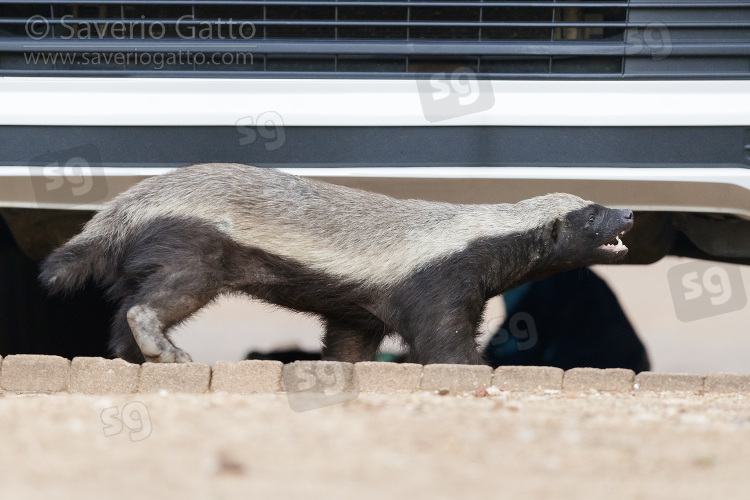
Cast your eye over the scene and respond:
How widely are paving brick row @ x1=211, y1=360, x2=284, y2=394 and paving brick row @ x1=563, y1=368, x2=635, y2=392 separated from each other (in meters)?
1.40

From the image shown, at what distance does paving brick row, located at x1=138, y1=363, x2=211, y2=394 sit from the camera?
14.9 ft

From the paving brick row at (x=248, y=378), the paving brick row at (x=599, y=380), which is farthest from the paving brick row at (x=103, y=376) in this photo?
the paving brick row at (x=599, y=380)

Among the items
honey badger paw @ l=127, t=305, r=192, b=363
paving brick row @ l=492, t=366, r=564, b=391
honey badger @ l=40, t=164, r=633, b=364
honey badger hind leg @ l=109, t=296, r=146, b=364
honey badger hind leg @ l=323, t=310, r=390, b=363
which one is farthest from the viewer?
honey badger hind leg @ l=323, t=310, r=390, b=363

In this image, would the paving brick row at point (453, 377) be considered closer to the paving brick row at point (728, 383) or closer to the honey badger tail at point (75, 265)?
the paving brick row at point (728, 383)

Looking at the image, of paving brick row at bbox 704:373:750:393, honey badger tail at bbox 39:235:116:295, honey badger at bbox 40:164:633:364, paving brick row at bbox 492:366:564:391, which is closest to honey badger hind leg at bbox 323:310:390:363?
honey badger at bbox 40:164:633:364

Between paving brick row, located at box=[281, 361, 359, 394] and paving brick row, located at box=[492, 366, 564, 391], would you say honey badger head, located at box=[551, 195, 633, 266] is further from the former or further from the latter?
paving brick row, located at box=[281, 361, 359, 394]

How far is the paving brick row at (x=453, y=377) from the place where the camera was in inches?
177

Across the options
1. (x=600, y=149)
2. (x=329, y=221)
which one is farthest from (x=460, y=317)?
(x=600, y=149)

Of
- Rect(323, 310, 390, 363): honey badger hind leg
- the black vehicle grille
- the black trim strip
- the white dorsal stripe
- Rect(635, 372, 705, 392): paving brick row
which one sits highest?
the black vehicle grille

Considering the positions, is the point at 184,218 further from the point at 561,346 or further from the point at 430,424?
the point at 561,346

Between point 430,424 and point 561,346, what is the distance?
222 inches

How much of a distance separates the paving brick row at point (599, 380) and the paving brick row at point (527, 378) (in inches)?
2.2

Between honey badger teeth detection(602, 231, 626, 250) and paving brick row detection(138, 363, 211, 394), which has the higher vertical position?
honey badger teeth detection(602, 231, 626, 250)

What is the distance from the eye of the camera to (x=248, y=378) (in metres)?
4.54
